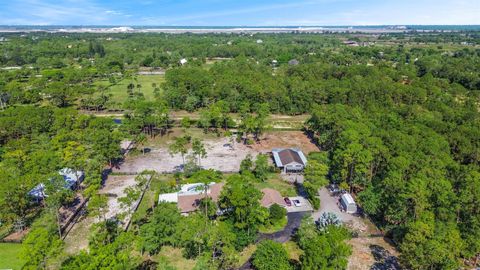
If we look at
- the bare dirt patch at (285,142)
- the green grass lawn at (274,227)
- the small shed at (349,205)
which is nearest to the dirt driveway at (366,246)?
the small shed at (349,205)

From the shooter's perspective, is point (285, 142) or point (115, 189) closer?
point (115, 189)

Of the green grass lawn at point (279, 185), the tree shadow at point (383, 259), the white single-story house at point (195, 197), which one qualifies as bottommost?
the tree shadow at point (383, 259)

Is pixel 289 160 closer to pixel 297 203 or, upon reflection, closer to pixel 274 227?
pixel 297 203

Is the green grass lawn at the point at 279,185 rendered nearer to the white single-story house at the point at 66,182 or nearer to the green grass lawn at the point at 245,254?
the green grass lawn at the point at 245,254

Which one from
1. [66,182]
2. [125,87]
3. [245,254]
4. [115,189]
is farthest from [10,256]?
[125,87]

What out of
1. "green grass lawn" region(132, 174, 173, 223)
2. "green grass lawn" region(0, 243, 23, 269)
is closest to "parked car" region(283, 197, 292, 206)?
"green grass lawn" region(132, 174, 173, 223)

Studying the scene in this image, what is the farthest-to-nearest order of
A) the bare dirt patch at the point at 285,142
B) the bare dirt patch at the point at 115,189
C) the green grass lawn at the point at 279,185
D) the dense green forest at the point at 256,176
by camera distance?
the bare dirt patch at the point at 285,142 → the green grass lawn at the point at 279,185 → the bare dirt patch at the point at 115,189 → the dense green forest at the point at 256,176

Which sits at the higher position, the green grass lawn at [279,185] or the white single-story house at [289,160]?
the white single-story house at [289,160]
